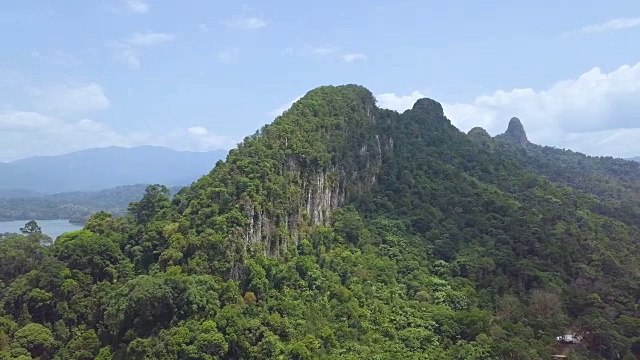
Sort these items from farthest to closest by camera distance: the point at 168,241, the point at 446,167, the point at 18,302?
1. the point at 446,167
2. the point at 168,241
3. the point at 18,302

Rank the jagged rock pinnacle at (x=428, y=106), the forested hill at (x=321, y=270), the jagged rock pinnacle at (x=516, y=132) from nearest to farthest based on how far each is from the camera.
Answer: the forested hill at (x=321, y=270)
the jagged rock pinnacle at (x=428, y=106)
the jagged rock pinnacle at (x=516, y=132)

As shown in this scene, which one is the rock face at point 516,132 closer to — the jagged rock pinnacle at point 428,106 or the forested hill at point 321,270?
the jagged rock pinnacle at point 428,106

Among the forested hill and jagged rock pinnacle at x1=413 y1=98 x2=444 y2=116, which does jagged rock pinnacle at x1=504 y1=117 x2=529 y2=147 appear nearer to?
jagged rock pinnacle at x1=413 y1=98 x2=444 y2=116

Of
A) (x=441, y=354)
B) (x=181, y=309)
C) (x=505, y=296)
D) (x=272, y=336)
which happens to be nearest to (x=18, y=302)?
(x=181, y=309)

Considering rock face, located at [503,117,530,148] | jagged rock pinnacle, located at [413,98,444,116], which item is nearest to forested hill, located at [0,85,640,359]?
jagged rock pinnacle, located at [413,98,444,116]

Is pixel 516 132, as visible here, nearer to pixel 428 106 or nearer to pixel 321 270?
pixel 428 106

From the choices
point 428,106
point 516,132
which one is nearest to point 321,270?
point 428,106

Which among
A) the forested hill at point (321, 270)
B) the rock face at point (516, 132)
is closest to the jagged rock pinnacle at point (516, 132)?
the rock face at point (516, 132)

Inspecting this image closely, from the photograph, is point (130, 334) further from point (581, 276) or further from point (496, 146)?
point (496, 146)
